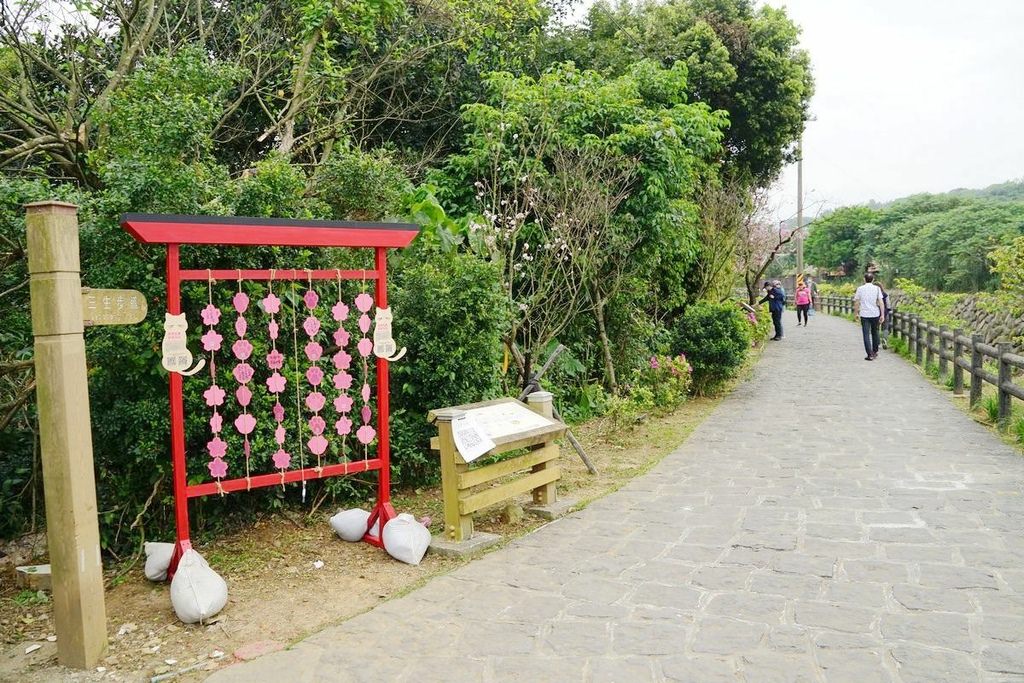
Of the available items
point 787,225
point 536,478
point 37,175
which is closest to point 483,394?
point 536,478

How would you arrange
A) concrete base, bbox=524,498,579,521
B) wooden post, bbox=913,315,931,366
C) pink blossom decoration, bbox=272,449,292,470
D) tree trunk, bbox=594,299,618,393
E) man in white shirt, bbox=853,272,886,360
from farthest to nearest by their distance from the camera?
man in white shirt, bbox=853,272,886,360, wooden post, bbox=913,315,931,366, tree trunk, bbox=594,299,618,393, concrete base, bbox=524,498,579,521, pink blossom decoration, bbox=272,449,292,470

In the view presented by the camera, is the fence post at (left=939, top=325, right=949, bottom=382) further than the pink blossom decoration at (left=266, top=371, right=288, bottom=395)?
Yes

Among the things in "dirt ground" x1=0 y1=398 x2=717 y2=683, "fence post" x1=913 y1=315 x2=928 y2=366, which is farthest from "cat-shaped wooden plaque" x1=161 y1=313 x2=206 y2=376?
"fence post" x1=913 y1=315 x2=928 y2=366

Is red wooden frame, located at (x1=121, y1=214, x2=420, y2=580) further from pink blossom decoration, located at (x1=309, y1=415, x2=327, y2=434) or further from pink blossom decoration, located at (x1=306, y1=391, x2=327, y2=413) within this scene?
pink blossom decoration, located at (x1=306, y1=391, x2=327, y2=413)

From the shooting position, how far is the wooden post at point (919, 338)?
15.6 m

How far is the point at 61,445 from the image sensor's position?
382 cm

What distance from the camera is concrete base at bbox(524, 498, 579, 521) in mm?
6186

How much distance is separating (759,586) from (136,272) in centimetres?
443

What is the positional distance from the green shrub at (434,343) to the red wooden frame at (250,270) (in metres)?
1.17

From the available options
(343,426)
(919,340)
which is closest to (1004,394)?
(919,340)

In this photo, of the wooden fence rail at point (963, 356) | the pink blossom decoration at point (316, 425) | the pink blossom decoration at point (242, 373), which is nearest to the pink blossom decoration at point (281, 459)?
the pink blossom decoration at point (316, 425)

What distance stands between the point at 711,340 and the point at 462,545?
756 cm

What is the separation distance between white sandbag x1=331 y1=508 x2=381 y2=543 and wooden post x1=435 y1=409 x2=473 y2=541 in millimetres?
549

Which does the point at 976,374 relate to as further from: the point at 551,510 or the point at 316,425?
the point at 316,425
